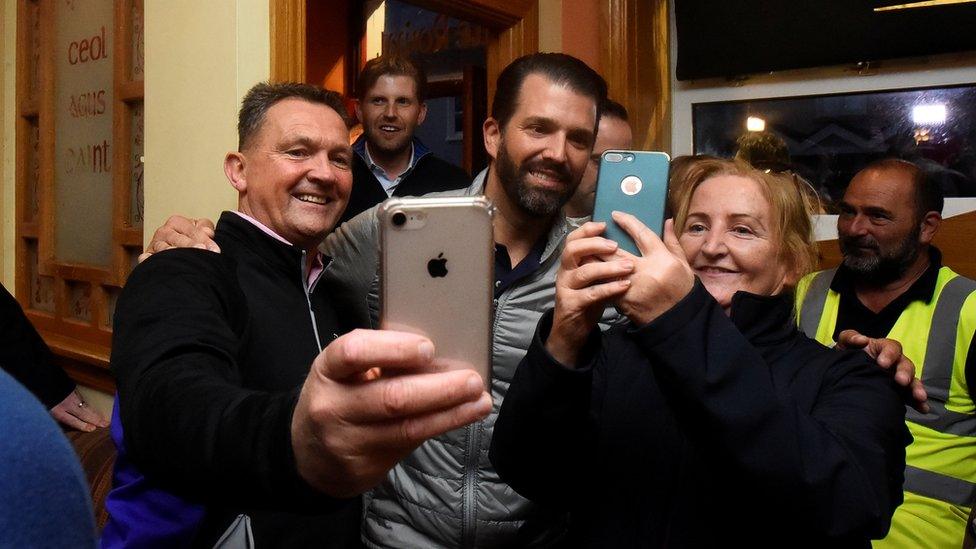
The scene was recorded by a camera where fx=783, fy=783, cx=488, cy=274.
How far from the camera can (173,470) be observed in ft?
2.09

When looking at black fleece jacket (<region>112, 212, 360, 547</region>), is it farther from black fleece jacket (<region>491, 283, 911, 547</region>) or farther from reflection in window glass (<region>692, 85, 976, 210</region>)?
reflection in window glass (<region>692, 85, 976, 210</region>)

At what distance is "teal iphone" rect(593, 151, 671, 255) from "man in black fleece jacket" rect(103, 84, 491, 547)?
50cm

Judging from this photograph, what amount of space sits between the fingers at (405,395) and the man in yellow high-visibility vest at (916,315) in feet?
5.87

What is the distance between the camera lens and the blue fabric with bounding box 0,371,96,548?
335mm

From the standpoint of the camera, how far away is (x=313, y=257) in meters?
1.49

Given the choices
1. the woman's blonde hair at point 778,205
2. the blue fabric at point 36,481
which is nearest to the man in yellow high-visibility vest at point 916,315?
the woman's blonde hair at point 778,205

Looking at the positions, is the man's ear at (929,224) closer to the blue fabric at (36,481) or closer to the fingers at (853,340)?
the fingers at (853,340)

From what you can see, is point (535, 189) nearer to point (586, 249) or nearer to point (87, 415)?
point (586, 249)

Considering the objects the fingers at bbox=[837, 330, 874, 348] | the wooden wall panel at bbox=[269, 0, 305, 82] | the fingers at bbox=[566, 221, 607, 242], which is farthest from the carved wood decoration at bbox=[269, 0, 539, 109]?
the fingers at bbox=[837, 330, 874, 348]

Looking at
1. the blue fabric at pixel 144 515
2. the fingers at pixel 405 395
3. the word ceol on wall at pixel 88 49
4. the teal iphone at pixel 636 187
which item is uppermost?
the word ceol on wall at pixel 88 49

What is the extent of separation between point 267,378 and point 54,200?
2426 millimetres

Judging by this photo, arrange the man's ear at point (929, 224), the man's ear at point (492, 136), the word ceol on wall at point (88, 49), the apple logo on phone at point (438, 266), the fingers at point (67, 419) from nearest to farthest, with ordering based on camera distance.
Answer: the apple logo on phone at point (438, 266), the man's ear at point (492, 136), the fingers at point (67, 419), the man's ear at point (929, 224), the word ceol on wall at point (88, 49)

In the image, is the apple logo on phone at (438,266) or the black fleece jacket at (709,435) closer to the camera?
the apple logo on phone at (438,266)

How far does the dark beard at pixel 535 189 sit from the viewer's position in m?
1.58
